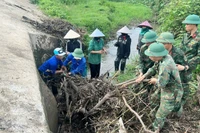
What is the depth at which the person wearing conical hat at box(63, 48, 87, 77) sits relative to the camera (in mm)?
6441

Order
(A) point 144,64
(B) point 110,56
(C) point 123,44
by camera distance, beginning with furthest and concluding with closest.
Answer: (B) point 110,56, (C) point 123,44, (A) point 144,64

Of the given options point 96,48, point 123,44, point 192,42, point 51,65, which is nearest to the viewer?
point 192,42

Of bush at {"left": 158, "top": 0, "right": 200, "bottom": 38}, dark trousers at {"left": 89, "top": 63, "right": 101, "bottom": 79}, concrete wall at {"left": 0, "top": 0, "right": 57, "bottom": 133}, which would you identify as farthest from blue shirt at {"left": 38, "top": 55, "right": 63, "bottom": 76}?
bush at {"left": 158, "top": 0, "right": 200, "bottom": 38}

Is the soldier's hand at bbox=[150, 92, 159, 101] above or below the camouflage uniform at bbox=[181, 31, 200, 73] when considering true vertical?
below

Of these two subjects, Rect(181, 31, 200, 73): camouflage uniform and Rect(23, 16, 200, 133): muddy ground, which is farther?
Rect(181, 31, 200, 73): camouflage uniform

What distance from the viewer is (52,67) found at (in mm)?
6555

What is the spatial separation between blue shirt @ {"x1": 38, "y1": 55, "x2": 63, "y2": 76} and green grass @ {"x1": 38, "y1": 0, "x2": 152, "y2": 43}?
13.6 feet

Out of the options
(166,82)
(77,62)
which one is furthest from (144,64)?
(77,62)

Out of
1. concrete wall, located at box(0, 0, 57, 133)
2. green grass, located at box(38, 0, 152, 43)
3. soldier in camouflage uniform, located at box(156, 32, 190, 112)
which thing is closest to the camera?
concrete wall, located at box(0, 0, 57, 133)

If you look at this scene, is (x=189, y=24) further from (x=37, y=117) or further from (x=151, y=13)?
(x=151, y=13)

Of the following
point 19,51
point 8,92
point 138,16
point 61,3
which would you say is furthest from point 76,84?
point 138,16

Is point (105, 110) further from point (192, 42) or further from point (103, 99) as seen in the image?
point (192, 42)

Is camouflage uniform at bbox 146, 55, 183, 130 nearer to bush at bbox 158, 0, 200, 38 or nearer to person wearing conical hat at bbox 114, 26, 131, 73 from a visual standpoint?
person wearing conical hat at bbox 114, 26, 131, 73

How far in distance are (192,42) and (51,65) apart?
9.87 feet
